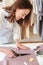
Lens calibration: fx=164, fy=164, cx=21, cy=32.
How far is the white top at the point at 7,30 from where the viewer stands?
1.33 metres

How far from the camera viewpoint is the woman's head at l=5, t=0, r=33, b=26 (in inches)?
51.0

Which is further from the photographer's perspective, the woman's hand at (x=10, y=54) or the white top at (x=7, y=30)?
the white top at (x=7, y=30)

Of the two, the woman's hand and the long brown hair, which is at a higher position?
the long brown hair

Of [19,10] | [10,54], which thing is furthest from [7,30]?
[10,54]

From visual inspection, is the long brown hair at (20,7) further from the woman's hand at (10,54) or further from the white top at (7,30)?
the woman's hand at (10,54)

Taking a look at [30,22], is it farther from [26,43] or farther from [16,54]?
[16,54]

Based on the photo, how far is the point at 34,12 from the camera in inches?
52.2

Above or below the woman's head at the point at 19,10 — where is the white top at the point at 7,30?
below

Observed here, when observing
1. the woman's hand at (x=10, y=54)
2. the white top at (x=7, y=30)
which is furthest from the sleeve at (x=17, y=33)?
the woman's hand at (x=10, y=54)

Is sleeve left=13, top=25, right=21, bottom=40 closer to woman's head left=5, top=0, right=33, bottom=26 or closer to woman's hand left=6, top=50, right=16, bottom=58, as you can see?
woman's head left=5, top=0, right=33, bottom=26

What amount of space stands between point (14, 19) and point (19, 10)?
0.08 metres

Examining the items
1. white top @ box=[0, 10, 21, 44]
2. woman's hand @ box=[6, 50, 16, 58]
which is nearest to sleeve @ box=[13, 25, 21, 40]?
white top @ box=[0, 10, 21, 44]

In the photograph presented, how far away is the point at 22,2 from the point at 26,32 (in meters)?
0.25

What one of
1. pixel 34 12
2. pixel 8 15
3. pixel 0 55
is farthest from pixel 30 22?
pixel 0 55
